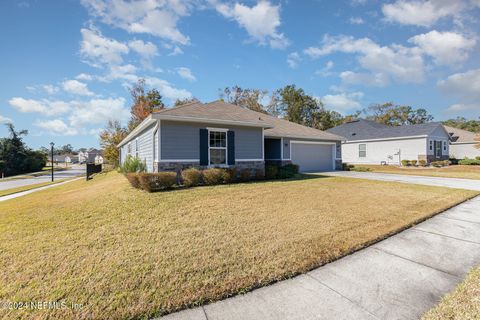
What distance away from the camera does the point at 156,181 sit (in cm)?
786

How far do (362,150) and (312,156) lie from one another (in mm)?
12756

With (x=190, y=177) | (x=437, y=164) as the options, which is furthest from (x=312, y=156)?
(x=437, y=164)

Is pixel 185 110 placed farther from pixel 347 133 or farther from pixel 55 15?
pixel 347 133

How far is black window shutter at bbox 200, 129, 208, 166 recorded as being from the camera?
9.88 meters

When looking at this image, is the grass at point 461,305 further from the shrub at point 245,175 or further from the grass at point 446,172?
the grass at point 446,172

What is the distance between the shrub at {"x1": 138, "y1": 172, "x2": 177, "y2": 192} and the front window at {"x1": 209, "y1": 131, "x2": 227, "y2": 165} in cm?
255

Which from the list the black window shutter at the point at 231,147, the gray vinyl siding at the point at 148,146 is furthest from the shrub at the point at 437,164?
the gray vinyl siding at the point at 148,146

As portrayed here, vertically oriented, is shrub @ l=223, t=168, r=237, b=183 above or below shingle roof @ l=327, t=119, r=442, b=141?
below

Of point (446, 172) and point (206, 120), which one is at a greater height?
point (206, 120)

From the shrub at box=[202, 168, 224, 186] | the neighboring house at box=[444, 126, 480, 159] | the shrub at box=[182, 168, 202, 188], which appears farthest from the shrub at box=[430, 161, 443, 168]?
the shrub at box=[182, 168, 202, 188]

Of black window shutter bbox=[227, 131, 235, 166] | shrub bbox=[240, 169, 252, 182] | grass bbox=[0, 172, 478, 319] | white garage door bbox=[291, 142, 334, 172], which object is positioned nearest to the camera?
grass bbox=[0, 172, 478, 319]

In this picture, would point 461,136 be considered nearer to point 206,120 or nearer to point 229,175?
point 229,175

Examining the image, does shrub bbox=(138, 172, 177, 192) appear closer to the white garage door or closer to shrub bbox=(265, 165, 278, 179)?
shrub bbox=(265, 165, 278, 179)

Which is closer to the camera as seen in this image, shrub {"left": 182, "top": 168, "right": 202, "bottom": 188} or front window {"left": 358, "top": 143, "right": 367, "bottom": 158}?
shrub {"left": 182, "top": 168, "right": 202, "bottom": 188}
